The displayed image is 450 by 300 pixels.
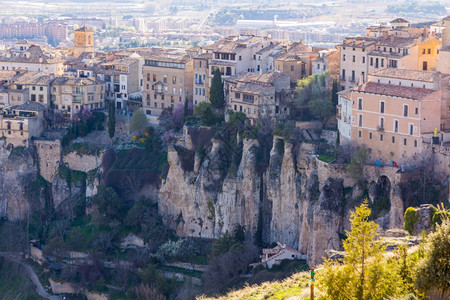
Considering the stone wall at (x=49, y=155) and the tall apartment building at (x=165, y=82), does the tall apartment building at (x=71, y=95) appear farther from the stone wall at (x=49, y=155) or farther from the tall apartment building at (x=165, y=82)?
the tall apartment building at (x=165, y=82)

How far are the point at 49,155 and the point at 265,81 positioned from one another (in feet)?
→ 61.0

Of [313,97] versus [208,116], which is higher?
[313,97]

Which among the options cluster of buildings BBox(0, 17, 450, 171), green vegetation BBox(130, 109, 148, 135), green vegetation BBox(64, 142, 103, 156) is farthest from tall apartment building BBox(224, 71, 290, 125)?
green vegetation BBox(64, 142, 103, 156)

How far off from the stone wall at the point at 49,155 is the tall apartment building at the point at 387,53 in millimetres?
22306

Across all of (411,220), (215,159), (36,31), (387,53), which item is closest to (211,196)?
(215,159)

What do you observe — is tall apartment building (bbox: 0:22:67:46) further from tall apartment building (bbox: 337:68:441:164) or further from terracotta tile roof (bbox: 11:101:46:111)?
tall apartment building (bbox: 337:68:441:164)

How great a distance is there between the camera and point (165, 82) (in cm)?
7681

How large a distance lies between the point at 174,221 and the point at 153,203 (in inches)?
102

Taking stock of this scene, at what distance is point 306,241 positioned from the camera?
5981 cm

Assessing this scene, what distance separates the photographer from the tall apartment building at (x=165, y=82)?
75938 millimetres

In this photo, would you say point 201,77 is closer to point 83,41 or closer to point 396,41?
point 396,41

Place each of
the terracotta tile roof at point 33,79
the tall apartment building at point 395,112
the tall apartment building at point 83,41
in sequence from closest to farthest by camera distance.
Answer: the tall apartment building at point 395,112 → the terracotta tile roof at point 33,79 → the tall apartment building at point 83,41

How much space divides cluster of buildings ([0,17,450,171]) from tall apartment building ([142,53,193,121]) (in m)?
0.07

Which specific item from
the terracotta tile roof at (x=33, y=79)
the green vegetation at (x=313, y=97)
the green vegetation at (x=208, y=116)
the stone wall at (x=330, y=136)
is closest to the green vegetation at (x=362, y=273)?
the stone wall at (x=330, y=136)
